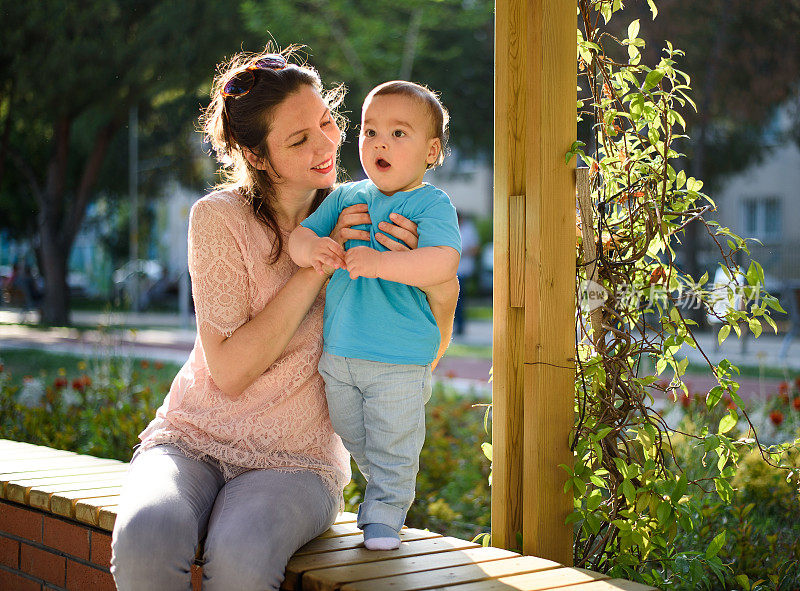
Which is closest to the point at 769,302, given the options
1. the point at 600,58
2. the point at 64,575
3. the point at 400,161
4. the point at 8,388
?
the point at 600,58

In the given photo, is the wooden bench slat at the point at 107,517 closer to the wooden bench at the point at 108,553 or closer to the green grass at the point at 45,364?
the wooden bench at the point at 108,553

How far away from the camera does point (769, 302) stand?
7.58ft

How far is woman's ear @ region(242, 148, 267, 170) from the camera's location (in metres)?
2.65

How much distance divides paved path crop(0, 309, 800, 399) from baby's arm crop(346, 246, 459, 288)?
4348 mm

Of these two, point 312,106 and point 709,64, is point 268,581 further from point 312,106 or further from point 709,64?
point 709,64

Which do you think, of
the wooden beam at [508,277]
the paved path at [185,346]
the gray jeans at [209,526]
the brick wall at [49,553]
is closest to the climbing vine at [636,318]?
the wooden beam at [508,277]

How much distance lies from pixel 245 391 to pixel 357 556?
564 mm

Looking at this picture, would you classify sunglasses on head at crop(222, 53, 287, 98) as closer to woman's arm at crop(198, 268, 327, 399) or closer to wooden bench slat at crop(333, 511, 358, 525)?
woman's arm at crop(198, 268, 327, 399)

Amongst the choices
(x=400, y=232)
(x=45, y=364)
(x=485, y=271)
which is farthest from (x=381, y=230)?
(x=485, y=271)

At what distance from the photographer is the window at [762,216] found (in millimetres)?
25781

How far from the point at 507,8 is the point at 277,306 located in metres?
1.00

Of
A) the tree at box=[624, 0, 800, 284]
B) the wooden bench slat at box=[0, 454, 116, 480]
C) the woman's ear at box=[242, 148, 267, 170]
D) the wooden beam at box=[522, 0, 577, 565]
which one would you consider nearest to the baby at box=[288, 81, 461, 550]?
the wooden beam at box=[522, 0, 577, 565]

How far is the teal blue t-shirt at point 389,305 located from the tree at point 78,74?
10.8 m

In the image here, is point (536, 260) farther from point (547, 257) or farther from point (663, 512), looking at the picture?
point (663, 512)
